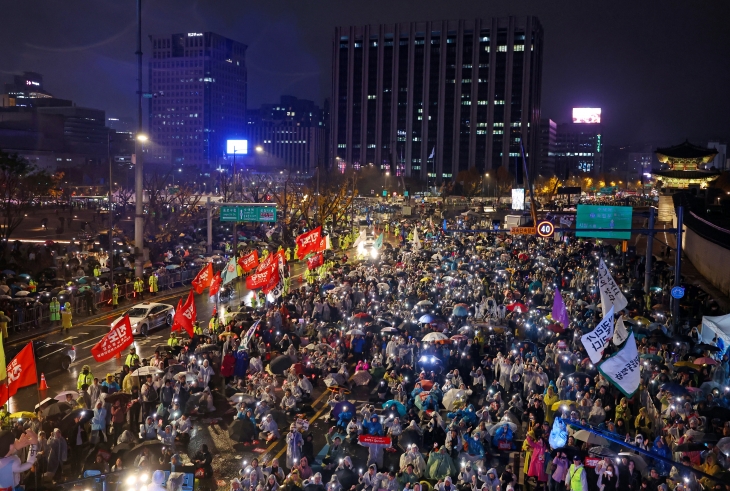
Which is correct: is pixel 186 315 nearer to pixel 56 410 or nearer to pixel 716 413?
pixel 56 410

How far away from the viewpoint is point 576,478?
11.0 metres

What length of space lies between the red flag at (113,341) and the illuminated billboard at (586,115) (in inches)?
6486

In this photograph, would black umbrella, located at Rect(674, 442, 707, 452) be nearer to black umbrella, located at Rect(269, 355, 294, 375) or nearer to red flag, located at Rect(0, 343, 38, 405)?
black umbrella, located at Rect(269, 355, 294, 375)

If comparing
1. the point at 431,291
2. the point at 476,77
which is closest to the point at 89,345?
the point at 431,291

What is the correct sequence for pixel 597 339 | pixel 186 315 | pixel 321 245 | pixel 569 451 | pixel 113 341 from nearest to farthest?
1. pixel 569 451
2. pixel 597 339
3. pixel 113 341
4. pixel 186 315
5. pixel 321 245

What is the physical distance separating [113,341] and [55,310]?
10.5 metres

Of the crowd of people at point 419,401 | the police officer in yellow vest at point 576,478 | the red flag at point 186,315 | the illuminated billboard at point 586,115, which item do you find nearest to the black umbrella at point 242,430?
the crowd of people at point 419,401

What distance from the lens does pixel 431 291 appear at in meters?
28.6

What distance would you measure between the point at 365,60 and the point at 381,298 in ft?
442

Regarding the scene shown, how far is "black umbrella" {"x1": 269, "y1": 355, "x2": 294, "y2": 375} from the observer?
1796cm

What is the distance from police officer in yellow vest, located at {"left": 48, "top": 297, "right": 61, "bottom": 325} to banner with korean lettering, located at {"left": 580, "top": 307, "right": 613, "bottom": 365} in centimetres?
1918

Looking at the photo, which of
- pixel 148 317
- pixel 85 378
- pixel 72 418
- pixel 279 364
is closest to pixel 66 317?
pixel 148 317

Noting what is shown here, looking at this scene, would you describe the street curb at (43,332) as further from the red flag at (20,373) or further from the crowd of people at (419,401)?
the red flag at (20,373)

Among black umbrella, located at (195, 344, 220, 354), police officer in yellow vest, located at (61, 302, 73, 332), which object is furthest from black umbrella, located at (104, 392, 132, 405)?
police officer in yellow vest, located at (61, 302, 73, 332)
